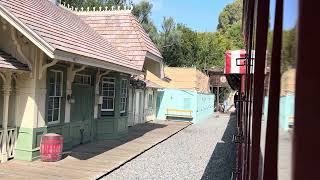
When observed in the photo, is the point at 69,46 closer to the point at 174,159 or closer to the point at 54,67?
the point at 54,67

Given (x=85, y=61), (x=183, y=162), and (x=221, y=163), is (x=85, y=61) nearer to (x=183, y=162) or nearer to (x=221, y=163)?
(x=183, y=162)

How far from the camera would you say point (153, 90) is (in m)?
30.6

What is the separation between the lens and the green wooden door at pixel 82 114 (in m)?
13.5

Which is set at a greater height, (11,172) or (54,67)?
(54,67)

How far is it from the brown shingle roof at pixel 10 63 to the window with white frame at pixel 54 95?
118 cm

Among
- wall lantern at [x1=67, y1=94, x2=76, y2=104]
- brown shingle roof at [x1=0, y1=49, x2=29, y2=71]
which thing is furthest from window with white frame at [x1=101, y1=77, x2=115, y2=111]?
brown shingle roof at [x1=0, y1=49, x2=29, y2=71]

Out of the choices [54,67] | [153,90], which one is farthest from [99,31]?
[153,90]

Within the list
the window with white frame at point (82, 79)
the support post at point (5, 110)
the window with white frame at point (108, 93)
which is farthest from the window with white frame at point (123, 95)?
the support post at point (5, 110)

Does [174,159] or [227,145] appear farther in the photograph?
[227,145]

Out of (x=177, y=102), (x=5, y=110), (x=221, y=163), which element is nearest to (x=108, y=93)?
(x=221, y=163)

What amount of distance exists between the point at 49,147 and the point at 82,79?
4.16 meters

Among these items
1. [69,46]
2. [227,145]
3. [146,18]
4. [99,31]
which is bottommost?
[227,145]

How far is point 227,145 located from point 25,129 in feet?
31.1

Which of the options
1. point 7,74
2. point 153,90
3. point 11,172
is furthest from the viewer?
point 153,90
